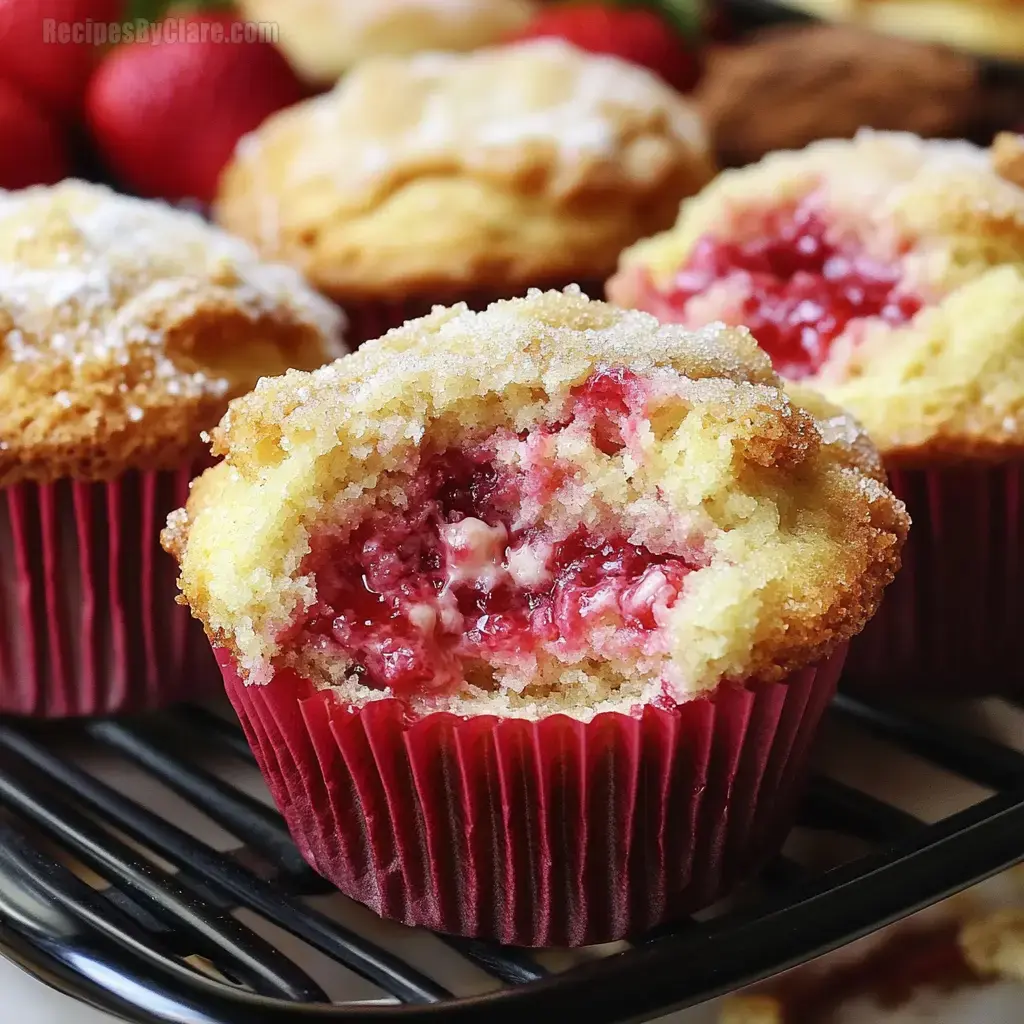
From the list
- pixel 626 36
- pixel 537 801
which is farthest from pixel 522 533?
pixel 626 36

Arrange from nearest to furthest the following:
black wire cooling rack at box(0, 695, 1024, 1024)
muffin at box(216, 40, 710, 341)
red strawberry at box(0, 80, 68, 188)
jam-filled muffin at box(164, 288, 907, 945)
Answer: black wire cooling rack at box(0, 695, 1024, 1024)
jam-filled muffin at box(164, 288, 907, 945)
muffin at box(216, 40, 710, 341)
red strawberry at box(0, 80, 68, 188)

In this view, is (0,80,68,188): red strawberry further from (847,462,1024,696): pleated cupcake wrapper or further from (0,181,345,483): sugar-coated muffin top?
(847,462,1024,696): pleated cupcake wrapper

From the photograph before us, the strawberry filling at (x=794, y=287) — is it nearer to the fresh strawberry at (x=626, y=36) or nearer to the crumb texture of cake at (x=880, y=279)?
the crumb texture of cake at (x=880, y=279)

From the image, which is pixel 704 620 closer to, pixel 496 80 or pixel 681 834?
pixel 681 834

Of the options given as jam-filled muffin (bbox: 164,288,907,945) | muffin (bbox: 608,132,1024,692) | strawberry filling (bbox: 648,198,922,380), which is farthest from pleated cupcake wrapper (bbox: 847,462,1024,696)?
jam-filled muffin (bbox: 164,288,907,945)

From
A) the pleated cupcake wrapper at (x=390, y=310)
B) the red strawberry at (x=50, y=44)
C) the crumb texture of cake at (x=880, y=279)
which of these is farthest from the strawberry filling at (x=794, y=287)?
the red strawberry at (x=50, y=44)

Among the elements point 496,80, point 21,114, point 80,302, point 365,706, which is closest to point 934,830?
point 365,706
